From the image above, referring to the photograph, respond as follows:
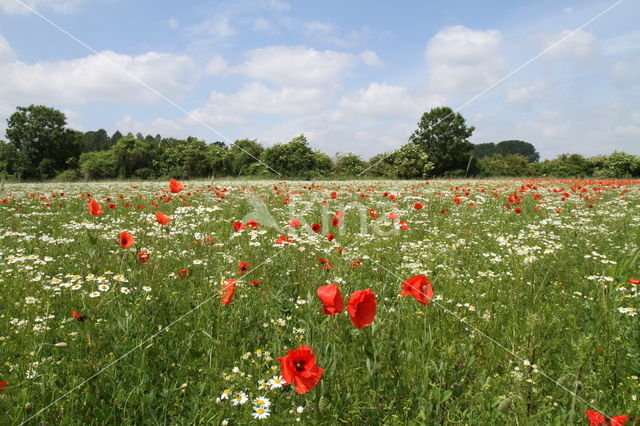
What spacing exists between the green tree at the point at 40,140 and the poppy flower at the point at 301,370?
47.1m

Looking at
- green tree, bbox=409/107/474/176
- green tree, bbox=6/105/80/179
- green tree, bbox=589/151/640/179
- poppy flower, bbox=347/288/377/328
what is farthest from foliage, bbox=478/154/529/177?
poppy flower, bbox=347/288/377/328

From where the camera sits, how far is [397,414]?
1.96 meters

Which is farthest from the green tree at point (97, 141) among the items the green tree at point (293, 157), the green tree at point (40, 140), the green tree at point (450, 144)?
the green tree at point (293, 157)

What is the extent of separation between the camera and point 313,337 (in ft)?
7.95

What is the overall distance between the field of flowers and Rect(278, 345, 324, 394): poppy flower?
1 centimetres

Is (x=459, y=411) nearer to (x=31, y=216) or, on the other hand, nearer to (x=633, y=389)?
(x=633, y=389)

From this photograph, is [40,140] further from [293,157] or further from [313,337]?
[313,337]

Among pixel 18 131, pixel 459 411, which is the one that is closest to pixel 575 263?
pixel 459 411

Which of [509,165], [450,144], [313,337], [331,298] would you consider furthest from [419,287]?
[509,165]

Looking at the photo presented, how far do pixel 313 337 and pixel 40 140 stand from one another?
183 ft

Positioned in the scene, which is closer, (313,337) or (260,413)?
(260,413)

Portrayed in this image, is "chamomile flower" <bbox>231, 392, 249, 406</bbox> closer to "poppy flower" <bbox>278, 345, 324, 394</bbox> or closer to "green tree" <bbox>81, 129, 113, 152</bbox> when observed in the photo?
"poppy flower" <bbox>278, 345, 324, 394</bbox>

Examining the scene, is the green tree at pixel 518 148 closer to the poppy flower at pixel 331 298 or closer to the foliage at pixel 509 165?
the foliage at pixel 509 165

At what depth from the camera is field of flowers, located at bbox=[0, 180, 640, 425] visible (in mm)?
1927
